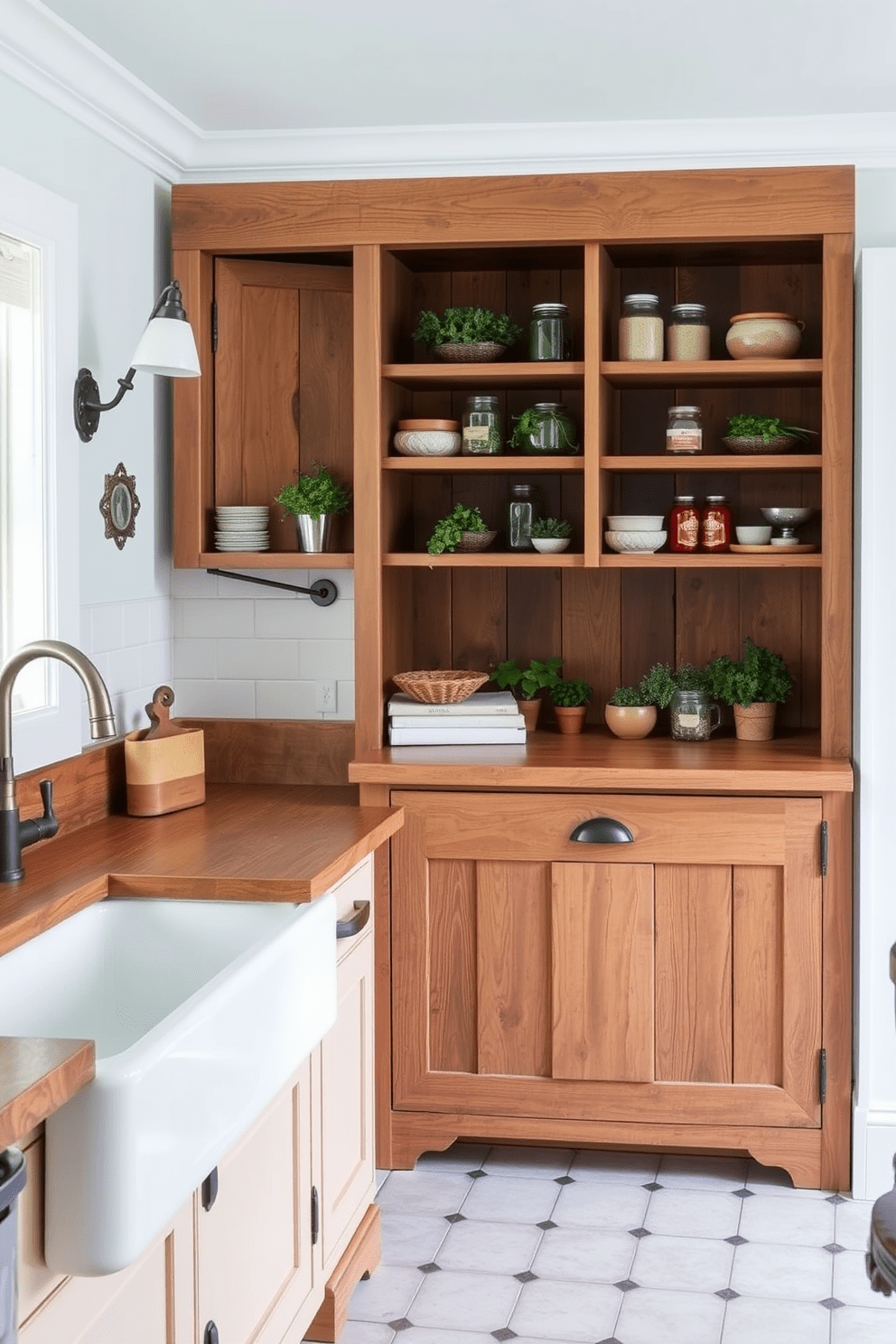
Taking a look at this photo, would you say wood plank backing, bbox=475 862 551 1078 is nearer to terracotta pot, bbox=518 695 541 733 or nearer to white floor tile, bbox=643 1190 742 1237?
white floor tile, bbox=643 1190 742 1237

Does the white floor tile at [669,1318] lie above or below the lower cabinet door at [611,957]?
below

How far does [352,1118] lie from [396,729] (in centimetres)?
Answer: 103

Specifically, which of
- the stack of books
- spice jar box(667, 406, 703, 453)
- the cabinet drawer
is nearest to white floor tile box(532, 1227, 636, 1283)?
the cabinet drawer

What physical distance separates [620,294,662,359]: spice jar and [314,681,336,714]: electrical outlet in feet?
3.65

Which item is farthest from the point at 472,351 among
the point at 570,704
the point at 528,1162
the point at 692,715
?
the point at 528,1162

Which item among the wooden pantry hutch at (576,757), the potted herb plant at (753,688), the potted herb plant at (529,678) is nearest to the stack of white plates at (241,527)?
the wooden pantry hutch at (576,757)

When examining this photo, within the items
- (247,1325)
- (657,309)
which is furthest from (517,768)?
(247,1325)

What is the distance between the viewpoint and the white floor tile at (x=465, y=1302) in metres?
2.79

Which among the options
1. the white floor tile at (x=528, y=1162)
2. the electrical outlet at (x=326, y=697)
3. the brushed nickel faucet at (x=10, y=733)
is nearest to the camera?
the brushed nickel faucet at (x=10, y=733)

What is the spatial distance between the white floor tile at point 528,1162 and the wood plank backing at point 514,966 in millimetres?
249

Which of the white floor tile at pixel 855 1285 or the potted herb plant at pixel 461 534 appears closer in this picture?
the white floor tile at pixel 855 1285

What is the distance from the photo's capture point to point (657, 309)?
3.69 metres

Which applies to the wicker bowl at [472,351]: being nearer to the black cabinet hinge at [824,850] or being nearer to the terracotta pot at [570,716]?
the terracotta pot at [570,716]

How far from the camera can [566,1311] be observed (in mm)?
2838
